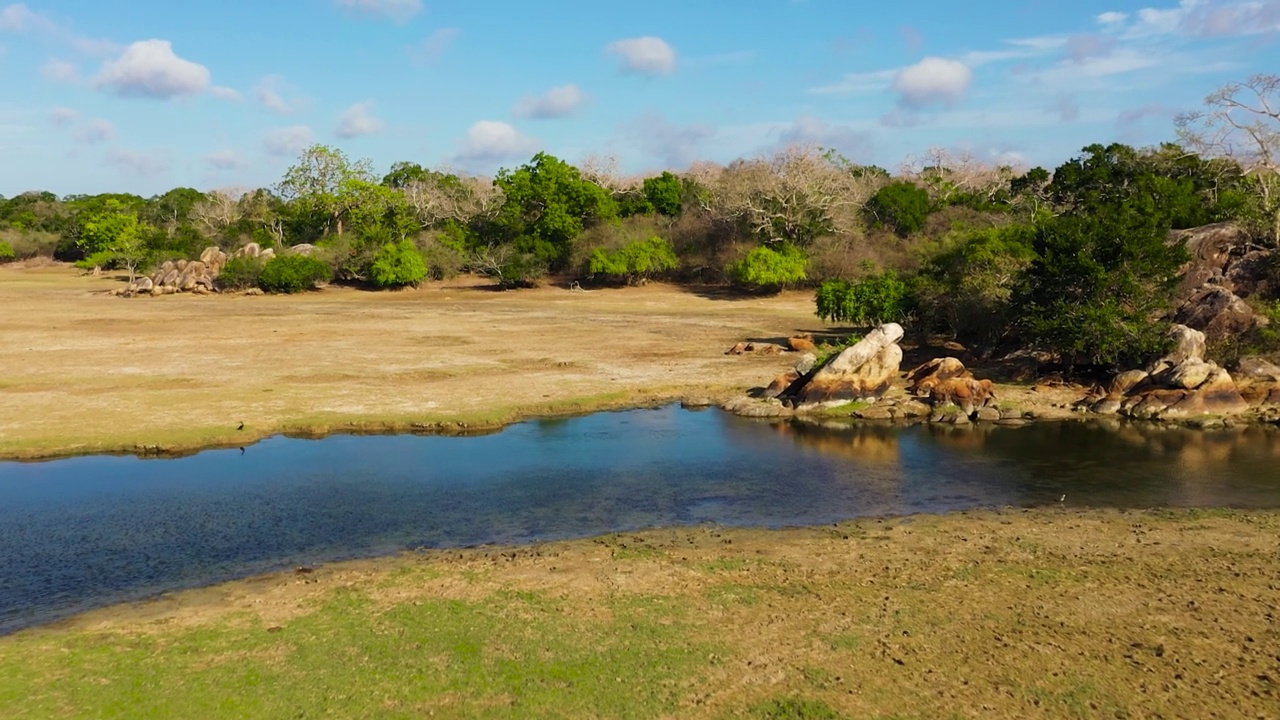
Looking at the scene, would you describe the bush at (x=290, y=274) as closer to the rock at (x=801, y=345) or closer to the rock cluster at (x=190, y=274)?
the rock cluster at (x=190, y=274)

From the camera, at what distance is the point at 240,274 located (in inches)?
2928

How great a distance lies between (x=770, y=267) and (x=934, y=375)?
3454 cm

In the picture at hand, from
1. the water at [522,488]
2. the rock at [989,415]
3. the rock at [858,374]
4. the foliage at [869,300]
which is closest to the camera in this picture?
the water at [522,488]

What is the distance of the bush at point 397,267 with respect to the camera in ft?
245

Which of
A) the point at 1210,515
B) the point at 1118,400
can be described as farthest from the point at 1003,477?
the point at 1118,400

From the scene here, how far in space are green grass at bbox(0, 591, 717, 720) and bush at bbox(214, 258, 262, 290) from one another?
215 feet

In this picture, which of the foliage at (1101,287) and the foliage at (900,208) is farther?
the foliage at (900,208)

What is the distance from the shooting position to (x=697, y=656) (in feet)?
41.1

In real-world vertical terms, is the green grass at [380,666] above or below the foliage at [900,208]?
below

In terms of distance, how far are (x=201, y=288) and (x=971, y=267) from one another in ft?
192

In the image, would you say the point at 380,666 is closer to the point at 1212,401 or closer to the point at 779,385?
the point at 779,385

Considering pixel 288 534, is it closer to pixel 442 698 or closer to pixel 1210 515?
pixel 442 698

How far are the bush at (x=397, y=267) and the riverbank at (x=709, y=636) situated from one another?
197 feet

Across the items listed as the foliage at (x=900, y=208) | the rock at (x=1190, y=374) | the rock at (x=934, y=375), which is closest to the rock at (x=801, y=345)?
the rock at (x=934, y=375)
